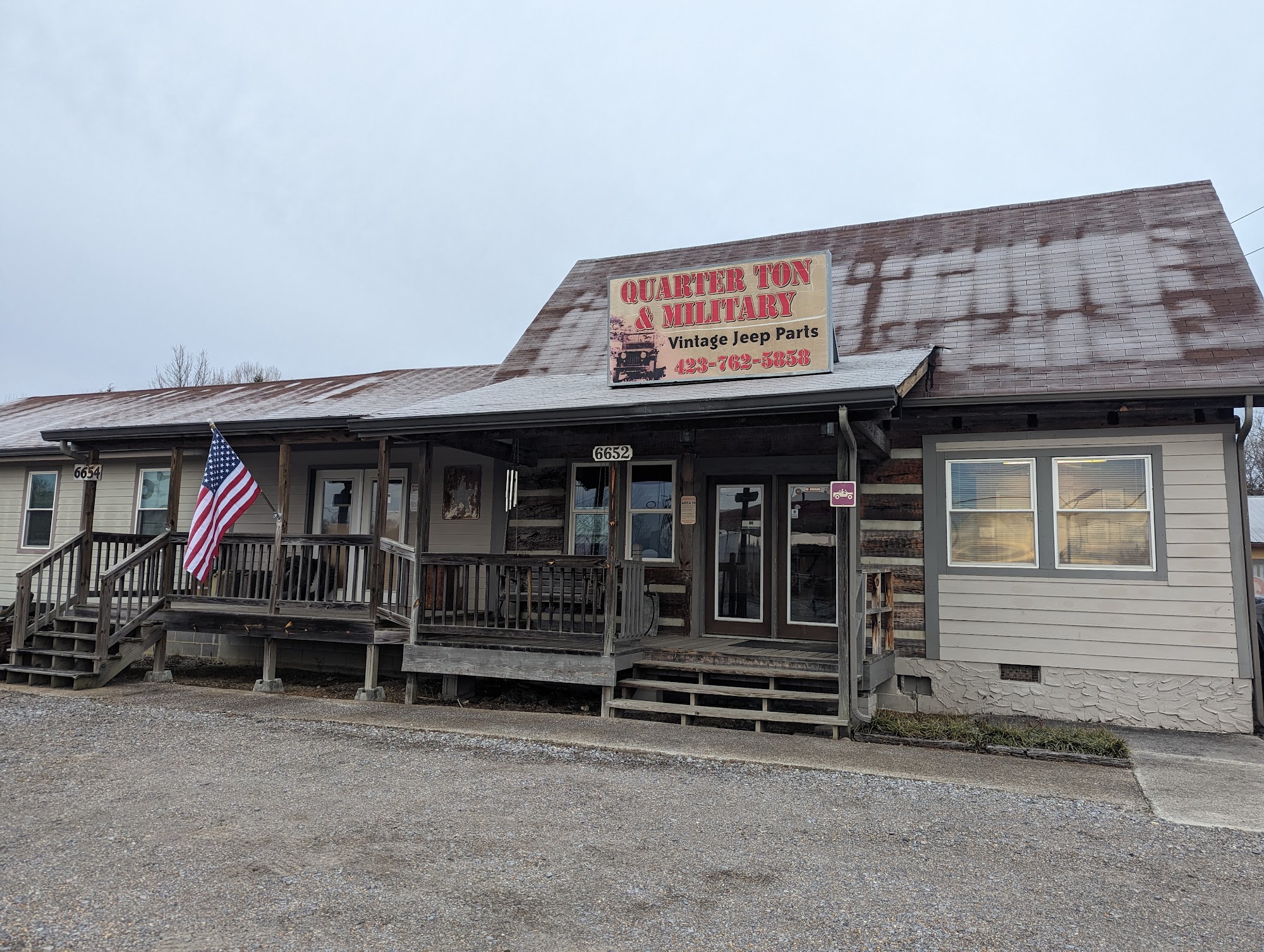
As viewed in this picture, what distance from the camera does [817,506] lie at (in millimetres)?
10555

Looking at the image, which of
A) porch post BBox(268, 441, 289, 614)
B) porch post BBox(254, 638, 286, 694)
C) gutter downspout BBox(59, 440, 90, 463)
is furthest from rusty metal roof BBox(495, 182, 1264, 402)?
gutter downspout BBox(59, 440, 90, 463)

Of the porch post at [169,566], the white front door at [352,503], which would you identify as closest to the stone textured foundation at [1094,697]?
the white front door at [352,503]

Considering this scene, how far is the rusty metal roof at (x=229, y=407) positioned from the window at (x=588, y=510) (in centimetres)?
264

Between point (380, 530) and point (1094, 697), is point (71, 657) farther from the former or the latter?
point (1094, 697)

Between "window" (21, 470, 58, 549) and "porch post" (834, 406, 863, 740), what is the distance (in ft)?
42.5

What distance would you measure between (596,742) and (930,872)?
3541 millimetres

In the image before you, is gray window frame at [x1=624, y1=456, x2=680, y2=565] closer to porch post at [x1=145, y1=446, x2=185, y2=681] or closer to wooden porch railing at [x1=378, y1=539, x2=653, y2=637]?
wooden porch railing at [x1=378, y1=539, x2=653, y2=637]

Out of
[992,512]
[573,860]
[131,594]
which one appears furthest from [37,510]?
[992,512]

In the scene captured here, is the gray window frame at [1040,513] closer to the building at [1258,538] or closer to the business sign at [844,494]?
the business sign at [844,494]

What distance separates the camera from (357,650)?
12062mm

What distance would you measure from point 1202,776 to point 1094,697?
2067mm

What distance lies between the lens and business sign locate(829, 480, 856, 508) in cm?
786

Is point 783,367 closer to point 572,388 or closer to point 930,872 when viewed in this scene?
point 572,388

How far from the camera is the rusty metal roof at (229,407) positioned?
1143 centimetres
